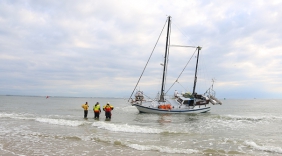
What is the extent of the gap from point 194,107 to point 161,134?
64.4 ft

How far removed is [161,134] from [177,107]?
18547mm

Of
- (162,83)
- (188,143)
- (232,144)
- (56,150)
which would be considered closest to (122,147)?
(56,150)

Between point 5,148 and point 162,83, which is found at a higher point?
point 162,83

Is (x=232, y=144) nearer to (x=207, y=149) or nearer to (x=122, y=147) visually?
(x=207, y=149)

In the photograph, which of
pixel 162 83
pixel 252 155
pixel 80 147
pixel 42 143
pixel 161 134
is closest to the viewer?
pixel 252 155

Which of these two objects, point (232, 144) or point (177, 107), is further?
point (177, 107)

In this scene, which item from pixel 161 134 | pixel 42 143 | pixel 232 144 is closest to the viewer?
pixel 42 143

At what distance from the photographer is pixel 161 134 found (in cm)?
1481

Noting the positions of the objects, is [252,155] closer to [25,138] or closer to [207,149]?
[207,149]

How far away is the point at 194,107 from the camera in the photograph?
109 feet

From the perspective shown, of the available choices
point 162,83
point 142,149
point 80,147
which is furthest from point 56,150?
point 162,83

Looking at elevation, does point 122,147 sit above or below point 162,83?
below

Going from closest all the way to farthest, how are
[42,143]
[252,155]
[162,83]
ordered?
[252,155]
[42,143]
[162,83]

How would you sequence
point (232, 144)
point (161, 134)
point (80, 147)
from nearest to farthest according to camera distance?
point (80, 147) → point (232, 144) → point (161, 134)
